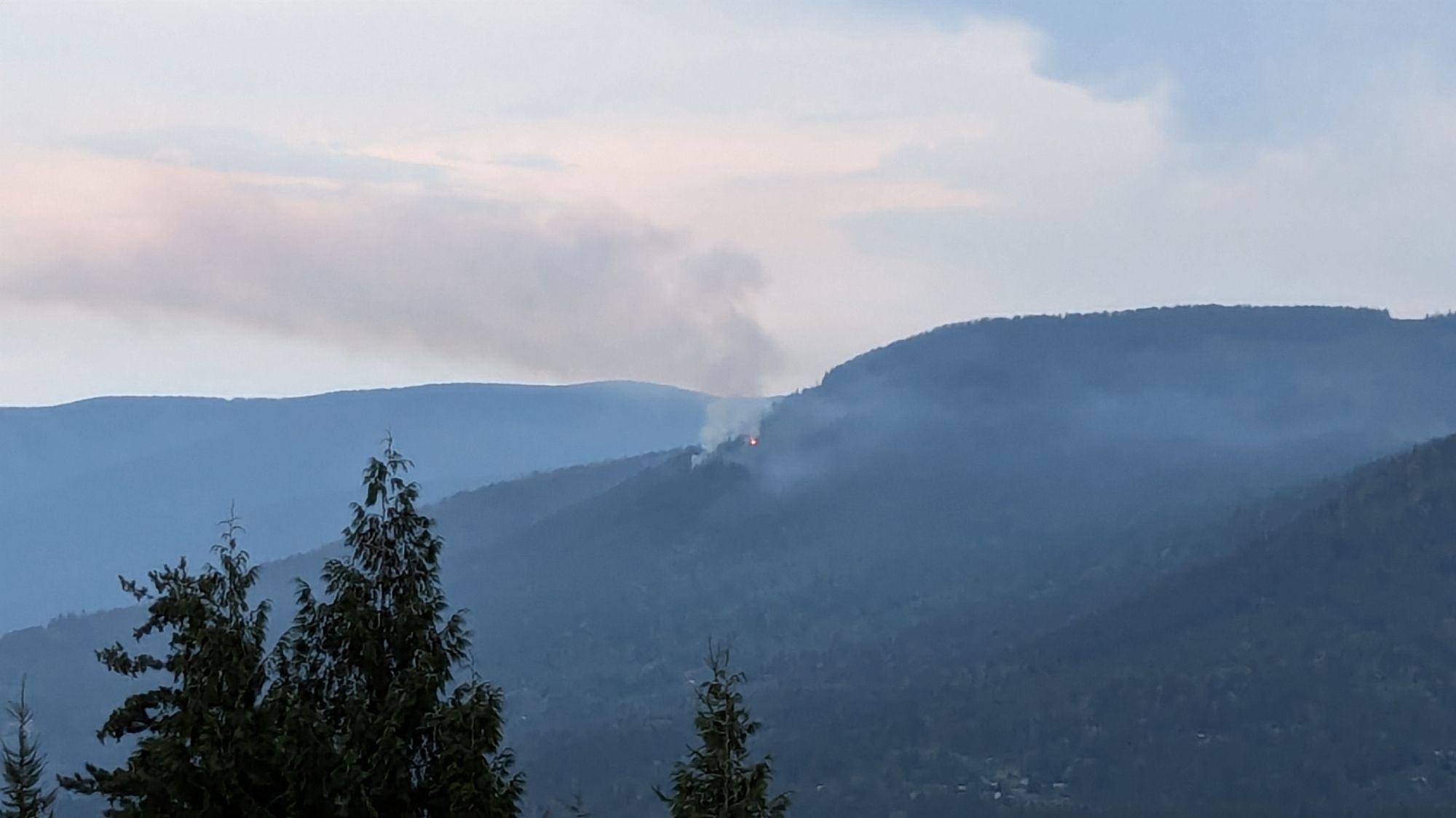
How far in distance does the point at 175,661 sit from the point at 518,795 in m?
5.25

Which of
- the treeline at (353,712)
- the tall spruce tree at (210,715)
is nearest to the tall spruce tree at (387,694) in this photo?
the treeline at (353,712)

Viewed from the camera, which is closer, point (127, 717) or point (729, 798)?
point (729, 798)

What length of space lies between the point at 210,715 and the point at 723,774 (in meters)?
7.05

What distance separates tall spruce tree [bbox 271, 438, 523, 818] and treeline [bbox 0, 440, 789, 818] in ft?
0.08

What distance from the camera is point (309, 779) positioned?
28500mm

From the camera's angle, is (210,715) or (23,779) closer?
(210,715)

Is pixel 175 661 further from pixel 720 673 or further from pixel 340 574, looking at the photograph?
pixel 720 673

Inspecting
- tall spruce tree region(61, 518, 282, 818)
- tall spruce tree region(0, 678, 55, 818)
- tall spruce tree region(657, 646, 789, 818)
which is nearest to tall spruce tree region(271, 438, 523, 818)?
tall spruce tree region(61, 518, 282, 818)

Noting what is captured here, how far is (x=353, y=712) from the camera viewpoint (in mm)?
28984

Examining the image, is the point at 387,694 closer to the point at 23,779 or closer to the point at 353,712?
the point at 353,712

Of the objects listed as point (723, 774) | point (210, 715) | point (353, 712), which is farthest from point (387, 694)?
point (723, 774)

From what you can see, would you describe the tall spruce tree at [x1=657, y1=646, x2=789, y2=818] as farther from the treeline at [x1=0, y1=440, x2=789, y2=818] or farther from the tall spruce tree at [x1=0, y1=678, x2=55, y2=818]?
the tall spruce tree at [x1=0, y1=678, x2=55, y2=818]

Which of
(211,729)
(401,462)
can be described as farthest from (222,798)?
(401,462)

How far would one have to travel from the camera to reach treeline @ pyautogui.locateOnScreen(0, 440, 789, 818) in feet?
92.9
